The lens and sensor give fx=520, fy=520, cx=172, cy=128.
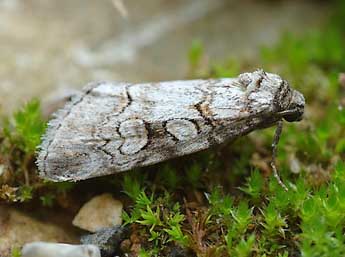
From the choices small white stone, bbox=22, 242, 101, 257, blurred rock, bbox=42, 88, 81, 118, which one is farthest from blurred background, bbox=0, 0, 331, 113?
small white stone, bbox=22, 242, 101, 257

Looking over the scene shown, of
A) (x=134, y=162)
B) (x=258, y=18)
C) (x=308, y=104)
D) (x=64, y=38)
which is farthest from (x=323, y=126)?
(x=64, y=38)

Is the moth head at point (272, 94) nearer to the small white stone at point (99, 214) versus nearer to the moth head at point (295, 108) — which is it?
the moth head at point (295, 108)

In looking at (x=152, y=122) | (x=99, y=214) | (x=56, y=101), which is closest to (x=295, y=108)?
(x=152, y=122)

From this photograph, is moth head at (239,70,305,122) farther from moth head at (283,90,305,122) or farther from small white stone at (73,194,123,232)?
small white stone at (73,194,123,232)

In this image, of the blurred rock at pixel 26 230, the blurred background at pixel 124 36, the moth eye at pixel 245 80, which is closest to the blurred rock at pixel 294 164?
the moth eye at pixel 245 80

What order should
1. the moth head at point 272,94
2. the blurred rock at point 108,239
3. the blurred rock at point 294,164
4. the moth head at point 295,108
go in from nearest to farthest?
the blurred rock at point 108,239, the moth head at point 272,94, the moth head at point 295,108, the blurred rock at point 294,164

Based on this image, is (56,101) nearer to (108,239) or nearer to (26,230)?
(26,230)
